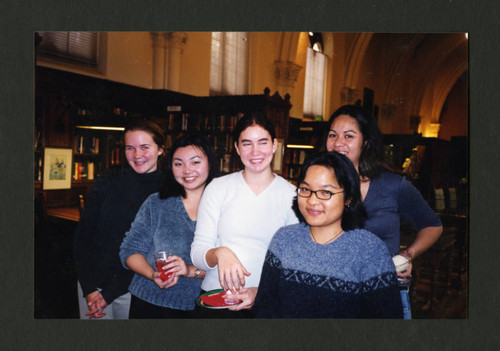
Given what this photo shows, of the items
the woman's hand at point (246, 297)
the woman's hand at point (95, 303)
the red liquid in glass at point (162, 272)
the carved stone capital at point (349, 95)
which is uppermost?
the carved stone capital at point (349, 95)

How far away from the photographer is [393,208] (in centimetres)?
260

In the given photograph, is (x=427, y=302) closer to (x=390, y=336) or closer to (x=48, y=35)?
(x=390, y=336)

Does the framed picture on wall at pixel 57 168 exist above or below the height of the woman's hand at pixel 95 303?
above

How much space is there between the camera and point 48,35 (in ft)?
9.40

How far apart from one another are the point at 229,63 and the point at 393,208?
142 centimetres

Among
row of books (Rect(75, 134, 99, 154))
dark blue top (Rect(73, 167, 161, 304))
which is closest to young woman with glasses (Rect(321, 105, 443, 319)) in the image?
dark blue top (Rect(73, 167, 161, 304))

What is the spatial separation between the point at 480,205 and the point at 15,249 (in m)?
3.21

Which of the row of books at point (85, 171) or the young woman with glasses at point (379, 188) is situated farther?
the row of books at point (85, 171)

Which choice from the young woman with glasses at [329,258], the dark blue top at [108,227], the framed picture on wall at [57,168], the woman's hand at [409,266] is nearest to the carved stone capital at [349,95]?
the young woman with glasses at [329,258]

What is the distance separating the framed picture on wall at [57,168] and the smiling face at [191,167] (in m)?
0.70

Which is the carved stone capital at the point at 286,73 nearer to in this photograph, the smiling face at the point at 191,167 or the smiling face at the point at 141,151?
the smiling face at the point at 191,167

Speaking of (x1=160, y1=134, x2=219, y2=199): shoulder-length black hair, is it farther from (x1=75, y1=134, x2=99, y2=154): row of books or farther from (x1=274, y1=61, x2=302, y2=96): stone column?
(x1=274, y1=61, x2=302, y2=96): stone column

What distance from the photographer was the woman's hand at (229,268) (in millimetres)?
2514

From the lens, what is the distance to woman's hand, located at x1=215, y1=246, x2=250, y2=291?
2514 millimetres
